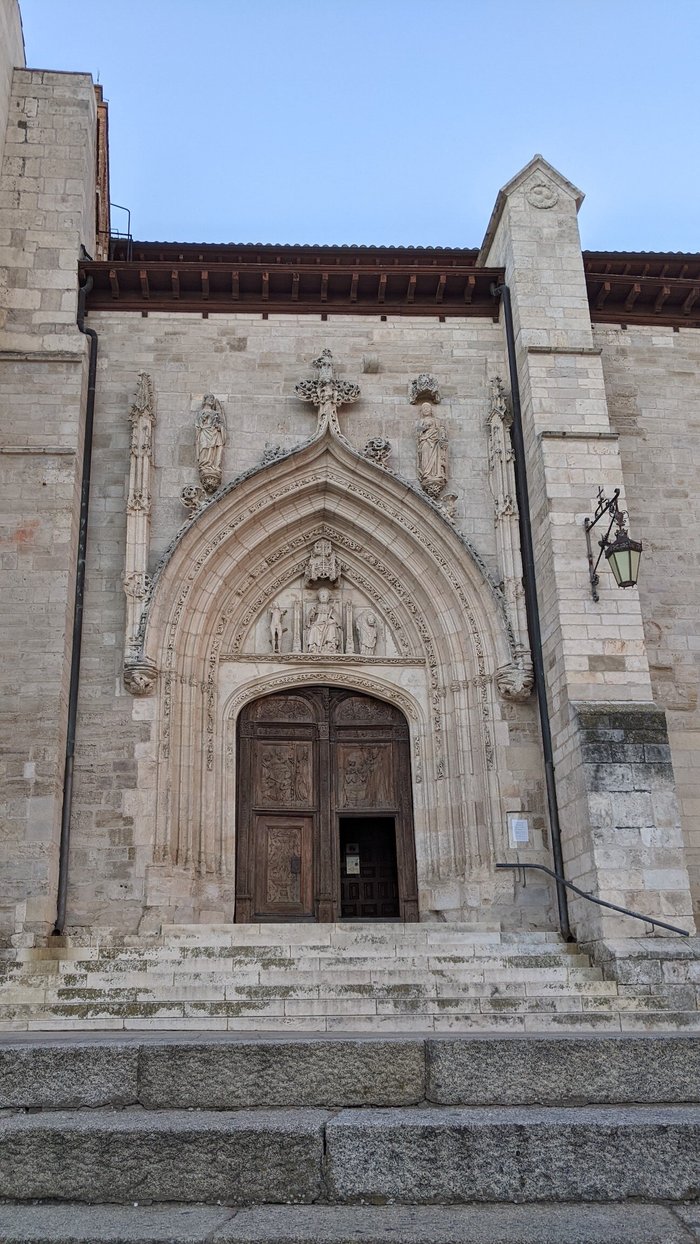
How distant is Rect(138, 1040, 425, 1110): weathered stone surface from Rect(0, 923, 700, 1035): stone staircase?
317cm

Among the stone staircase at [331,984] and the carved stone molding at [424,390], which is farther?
the carved stone molding at [424,390]

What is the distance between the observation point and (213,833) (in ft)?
35.6

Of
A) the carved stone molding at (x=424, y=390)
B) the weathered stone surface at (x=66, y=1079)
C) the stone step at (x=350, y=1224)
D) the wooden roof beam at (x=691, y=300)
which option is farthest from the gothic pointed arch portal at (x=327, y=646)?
the stone step at (x=350, y=1224)

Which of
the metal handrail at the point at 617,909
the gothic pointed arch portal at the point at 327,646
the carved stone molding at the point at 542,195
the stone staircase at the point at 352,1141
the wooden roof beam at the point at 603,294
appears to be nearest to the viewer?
the stone staircase at the point at 352,1141

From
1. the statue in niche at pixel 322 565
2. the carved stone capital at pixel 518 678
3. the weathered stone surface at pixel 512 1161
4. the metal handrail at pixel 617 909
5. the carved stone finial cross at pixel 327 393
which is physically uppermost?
the carved stone finial cross at pixel 327 393

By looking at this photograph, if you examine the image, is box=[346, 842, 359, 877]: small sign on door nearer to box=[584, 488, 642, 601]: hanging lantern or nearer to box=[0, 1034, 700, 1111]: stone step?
box=[584, 488, 642, 601]: hanging lantern

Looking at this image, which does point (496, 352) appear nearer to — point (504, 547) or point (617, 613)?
point (504, 547)

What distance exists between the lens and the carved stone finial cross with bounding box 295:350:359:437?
12.0 m

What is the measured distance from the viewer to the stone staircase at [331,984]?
730 centimetres

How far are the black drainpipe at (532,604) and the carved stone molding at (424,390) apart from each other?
0.97m

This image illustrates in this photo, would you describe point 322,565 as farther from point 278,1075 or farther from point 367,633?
point 278,1075

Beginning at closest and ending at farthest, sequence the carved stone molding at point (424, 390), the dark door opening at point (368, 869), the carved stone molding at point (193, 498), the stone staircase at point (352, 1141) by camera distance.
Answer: the stone staircase at point (352, 1141)
the dark door opening at point (368, 869)
the carved stone molding at point (193, 498)
the carved stone molding at point (424, 390)

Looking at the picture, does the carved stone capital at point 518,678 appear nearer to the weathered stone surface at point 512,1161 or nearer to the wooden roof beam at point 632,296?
the wooden roof beam at point 632,296

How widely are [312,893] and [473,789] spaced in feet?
7.15
